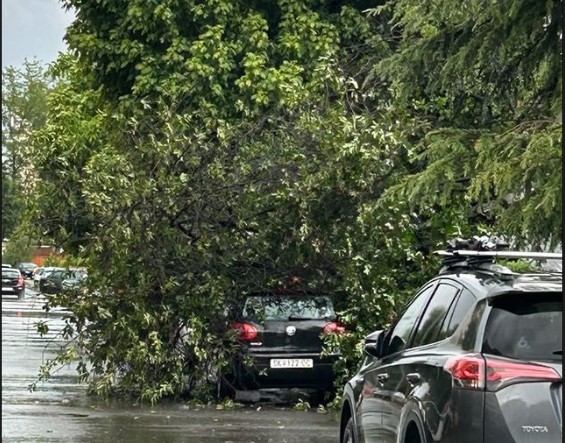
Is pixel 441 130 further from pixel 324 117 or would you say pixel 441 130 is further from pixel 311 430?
pixel 324 117

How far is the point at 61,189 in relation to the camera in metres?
16.4

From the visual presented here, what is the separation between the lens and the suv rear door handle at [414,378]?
22.7 feet

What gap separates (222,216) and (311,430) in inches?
153

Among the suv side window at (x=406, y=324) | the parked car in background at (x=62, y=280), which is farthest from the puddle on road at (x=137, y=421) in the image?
the suv side window at (x=406, y=324)

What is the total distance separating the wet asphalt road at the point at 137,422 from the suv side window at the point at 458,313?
5.63m

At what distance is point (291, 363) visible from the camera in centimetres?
1596

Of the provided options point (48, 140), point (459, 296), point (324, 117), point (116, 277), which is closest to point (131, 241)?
point (116, 277)

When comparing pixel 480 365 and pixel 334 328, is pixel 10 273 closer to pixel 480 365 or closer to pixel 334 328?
pixel 334 328

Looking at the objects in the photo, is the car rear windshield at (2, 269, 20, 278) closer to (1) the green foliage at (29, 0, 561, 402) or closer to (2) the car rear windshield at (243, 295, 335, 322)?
(1) the green foliage at (29, 0, 561, 402)

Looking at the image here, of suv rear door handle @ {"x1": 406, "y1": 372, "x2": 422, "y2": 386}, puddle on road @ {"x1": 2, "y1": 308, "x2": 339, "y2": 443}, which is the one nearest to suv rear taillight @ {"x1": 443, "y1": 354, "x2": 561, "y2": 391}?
suv rear door handle @ {"x1": 406, "y1": 372, "x2": 422, "y2": 386}

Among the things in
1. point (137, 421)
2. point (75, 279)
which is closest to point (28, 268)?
point (75, 279)

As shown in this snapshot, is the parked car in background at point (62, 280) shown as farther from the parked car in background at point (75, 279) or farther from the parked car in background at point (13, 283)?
the parked car in background at point (13, 283)

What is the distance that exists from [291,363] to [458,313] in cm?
911

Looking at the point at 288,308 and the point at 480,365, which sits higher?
the point at 288,308
